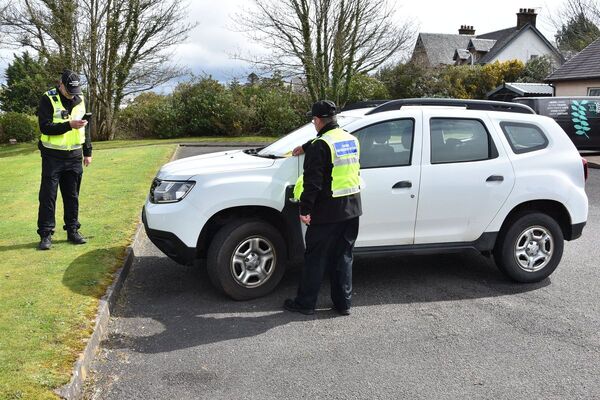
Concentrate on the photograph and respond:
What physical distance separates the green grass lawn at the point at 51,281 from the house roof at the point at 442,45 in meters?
52.8

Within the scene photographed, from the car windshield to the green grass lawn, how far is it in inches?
80.5

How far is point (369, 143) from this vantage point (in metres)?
5.27

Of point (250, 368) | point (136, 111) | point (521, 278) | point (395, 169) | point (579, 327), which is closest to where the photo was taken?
point (250, 368)

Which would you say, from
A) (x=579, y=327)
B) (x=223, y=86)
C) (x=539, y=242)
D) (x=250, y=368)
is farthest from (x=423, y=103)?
(x=223, y=86)

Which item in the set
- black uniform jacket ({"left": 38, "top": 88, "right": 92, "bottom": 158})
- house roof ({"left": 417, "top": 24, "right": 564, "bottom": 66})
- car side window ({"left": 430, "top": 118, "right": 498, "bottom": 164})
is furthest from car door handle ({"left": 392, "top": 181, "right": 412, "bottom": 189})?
house roof ({"left": 417, "top": 24, "right": 564, "bottom": 66})

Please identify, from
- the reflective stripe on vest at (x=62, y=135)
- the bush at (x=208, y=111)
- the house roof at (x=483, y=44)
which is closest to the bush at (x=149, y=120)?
the bush at (x=208, y=111)

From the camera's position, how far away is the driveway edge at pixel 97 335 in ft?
11.1

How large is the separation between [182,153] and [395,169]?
1594 cm

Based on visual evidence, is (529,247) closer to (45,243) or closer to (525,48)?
(45,243)

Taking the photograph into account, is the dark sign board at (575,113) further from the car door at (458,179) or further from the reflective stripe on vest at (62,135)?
the reflective stripe on vest at (62,135)

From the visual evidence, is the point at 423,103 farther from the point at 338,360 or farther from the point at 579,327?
the point at 338,360

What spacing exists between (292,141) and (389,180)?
1198mm

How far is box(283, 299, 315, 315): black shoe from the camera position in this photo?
4.86 metres

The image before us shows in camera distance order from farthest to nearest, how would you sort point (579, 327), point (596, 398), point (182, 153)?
point (182, 153)
point (579, 327)
point (596, 398)
